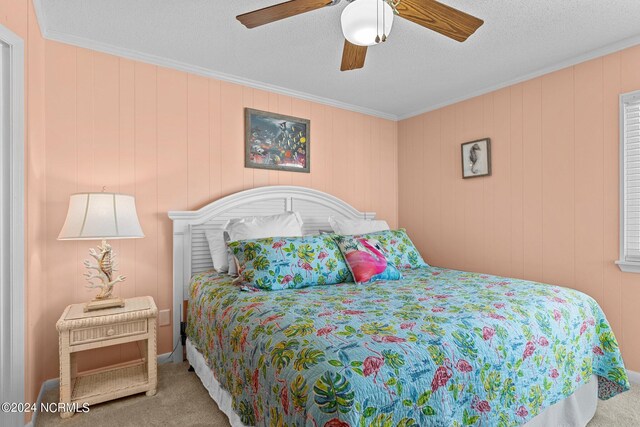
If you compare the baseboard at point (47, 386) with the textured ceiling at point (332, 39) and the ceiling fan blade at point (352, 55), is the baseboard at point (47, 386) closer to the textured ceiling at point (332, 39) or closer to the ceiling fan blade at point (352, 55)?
the textured ceiling at point (332, 39)

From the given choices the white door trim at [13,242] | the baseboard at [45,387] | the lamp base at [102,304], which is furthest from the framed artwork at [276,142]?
the baseboard at [45,387]

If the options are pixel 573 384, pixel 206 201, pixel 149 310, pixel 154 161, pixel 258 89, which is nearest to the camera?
pixel 573 384

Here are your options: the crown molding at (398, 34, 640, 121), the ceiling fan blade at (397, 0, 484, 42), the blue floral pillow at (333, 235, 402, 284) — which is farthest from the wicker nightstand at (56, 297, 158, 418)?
the crown molding at (398, 34, 640, 121)

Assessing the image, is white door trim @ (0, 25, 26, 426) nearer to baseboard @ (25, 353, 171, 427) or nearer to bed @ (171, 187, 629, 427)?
baseboard @ (25, 353, 171, 427)

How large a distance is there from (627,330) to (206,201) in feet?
10.9

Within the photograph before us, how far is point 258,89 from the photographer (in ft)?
10.6

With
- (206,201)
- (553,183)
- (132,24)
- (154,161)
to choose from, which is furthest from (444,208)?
(132,24)

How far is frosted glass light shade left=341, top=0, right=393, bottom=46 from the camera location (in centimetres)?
148

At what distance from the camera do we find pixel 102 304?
215 centimetres

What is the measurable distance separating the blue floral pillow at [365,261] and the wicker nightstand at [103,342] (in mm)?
1310

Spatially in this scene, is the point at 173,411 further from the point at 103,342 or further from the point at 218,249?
the point at 218,249

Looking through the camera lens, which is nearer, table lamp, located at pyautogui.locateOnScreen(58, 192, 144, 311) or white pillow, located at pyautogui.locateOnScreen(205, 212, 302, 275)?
table lamp, located at pyautogui.locateOnScreen(58, 192, 144, 311)

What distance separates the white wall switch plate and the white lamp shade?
815mm

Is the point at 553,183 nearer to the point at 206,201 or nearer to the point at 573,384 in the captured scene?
the point at 573,384
